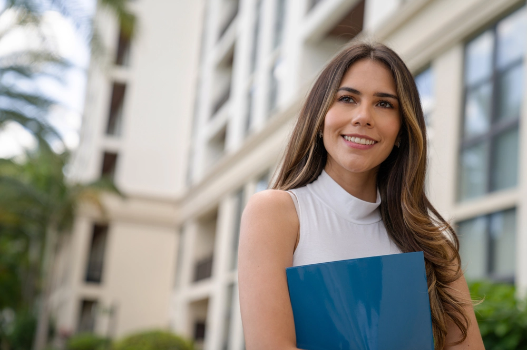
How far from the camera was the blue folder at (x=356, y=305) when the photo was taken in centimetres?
152

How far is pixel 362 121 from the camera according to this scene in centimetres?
176

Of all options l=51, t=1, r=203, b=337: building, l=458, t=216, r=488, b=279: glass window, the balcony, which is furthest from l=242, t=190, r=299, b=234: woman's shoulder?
l=51, t=1, r=203, b=337: building

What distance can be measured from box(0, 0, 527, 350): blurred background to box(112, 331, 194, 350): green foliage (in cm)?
6

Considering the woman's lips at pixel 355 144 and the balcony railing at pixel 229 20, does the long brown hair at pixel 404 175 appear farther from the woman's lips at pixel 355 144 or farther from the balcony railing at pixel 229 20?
the balcony railing at pixel 229 20

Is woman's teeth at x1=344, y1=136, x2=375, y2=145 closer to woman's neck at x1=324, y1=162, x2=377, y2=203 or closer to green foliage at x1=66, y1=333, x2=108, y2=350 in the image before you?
woman's neck at x1=324, y1=162, x2=377, y2=203

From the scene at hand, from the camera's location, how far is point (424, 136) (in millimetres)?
1940

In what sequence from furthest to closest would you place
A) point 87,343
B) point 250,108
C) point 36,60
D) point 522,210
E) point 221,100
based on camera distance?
point 221,100 < point 87,343 < point 250,108 < point 36,60 < point 522,210

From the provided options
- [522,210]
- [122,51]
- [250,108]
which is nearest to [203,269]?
[250,108]

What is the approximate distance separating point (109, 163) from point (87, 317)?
23.5 ft

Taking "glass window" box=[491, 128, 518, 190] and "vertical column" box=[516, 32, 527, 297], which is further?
"glass window" box=[491, 128, 518, 190]

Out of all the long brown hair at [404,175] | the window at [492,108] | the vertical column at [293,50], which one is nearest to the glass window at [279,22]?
the vertical column at [293,50]

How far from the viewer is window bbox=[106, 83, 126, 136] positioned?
28906 mm

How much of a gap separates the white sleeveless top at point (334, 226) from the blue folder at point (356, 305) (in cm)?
14

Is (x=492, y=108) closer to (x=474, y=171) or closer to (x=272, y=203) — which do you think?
(x=474, y=171)
